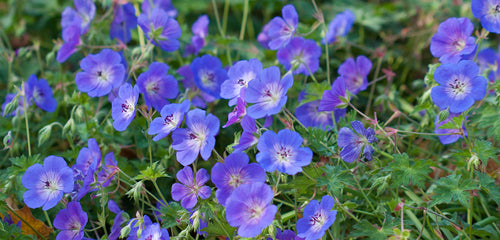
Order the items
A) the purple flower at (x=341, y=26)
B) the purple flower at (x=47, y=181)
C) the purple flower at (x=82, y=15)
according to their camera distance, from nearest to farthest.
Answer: the purple flower at (x=47, y=181)
the purple flower at (x=82, y=15)
the purple flower at (x=341, y=26)

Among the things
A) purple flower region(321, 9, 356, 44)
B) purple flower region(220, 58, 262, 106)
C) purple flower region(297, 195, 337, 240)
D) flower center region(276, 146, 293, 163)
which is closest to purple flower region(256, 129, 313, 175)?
flower center region(276, 146, 293, 163)

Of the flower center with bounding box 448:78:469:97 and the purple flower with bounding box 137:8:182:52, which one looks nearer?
the flower center with bounding box 448:78:469:97

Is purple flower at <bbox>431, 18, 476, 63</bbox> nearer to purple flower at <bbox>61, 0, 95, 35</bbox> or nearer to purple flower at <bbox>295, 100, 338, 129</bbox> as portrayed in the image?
purple flower at <bbox>295, 100, 338, 129</bbox>

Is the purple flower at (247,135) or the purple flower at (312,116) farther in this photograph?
the purple flower at (312,116)

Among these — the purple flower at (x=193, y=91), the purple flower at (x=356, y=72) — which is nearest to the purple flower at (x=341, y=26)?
the purple flower at (x=356, y=72)

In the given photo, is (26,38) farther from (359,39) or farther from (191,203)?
(191,203)

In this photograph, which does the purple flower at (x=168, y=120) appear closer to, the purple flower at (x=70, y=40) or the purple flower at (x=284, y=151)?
the purple flower at (x=284, y=151)

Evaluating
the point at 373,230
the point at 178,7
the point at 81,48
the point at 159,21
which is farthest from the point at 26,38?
the point at 373,230
